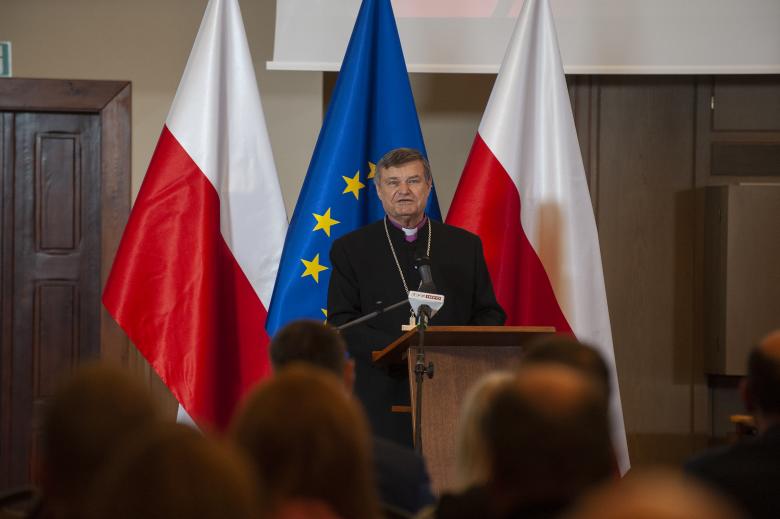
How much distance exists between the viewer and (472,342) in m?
3.54

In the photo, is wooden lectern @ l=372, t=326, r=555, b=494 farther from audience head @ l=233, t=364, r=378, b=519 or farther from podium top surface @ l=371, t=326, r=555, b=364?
audience head @ l=233, t=364, r=378, b=519

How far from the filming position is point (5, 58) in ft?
19.4

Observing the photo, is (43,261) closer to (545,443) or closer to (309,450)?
(309,450)

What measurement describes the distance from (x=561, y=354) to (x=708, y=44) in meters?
3.92

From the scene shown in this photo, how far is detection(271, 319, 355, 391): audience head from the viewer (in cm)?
237

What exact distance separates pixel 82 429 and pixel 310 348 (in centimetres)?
101

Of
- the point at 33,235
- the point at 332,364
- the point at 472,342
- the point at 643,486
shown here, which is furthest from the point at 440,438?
the point at 33,235

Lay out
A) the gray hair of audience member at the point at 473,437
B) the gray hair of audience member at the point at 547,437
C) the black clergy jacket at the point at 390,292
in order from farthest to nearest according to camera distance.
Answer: the black clergy jacket at the point at 390,292, the gray hair of audience member at the point at 473,437, the gray hair of audience member at the point at 547,437

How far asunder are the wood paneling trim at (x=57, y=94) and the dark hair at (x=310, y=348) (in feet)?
12.8

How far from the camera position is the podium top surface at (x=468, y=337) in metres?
3.33

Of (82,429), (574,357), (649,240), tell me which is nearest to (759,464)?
(574,357)

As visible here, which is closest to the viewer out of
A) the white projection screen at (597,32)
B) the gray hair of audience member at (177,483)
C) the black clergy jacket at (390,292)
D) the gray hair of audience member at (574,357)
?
the gray hair of audience member at (177,483)

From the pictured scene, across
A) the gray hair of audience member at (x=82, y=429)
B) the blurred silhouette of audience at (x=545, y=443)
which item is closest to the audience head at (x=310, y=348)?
the gray hair of audience member at (x=82, y=429)

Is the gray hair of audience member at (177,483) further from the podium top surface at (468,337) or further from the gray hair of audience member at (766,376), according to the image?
the podium top surface at (468,337)
